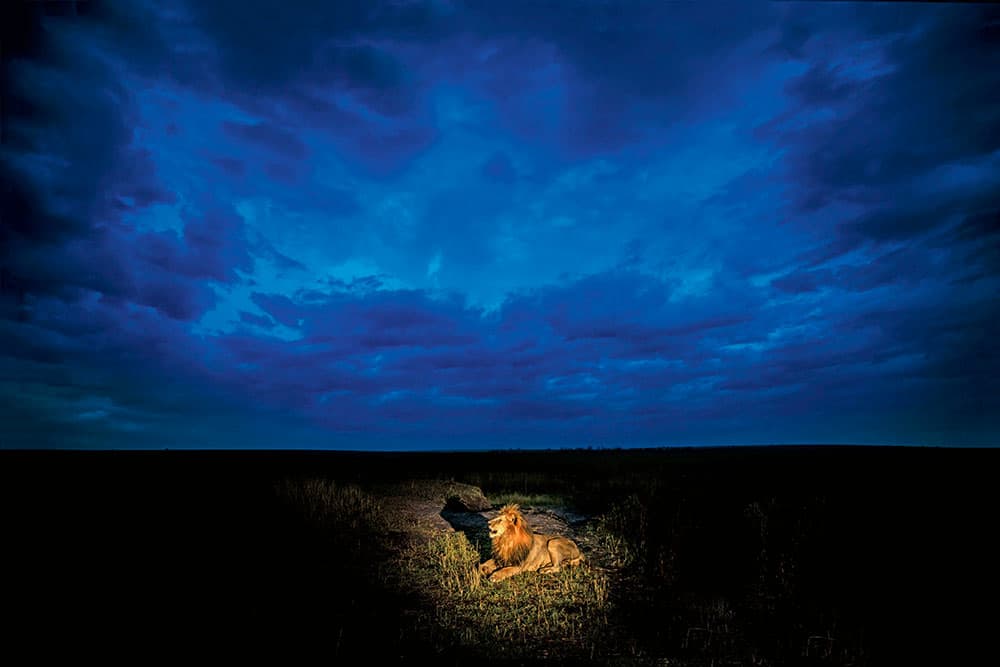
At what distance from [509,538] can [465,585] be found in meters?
1.47

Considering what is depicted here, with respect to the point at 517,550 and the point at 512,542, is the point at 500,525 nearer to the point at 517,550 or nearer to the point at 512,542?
the point at 512,542

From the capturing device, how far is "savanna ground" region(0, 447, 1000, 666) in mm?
7672

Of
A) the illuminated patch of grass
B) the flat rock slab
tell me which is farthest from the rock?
the illuminated patch of grass

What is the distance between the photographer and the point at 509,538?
1134 centimetres

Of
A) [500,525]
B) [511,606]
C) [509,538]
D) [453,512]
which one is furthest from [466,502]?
[511,606]

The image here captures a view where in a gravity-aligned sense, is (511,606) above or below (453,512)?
below

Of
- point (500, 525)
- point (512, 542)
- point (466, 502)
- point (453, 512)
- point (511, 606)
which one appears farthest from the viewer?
point (466, 502)

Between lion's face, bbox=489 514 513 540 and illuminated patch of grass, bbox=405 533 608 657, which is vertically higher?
lion's face, bbox=489 514 513 540

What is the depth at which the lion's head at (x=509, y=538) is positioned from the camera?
11.2 meters

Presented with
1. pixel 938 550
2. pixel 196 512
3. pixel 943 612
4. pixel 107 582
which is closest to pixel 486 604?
pixel 107 582

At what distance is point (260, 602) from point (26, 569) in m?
5.44

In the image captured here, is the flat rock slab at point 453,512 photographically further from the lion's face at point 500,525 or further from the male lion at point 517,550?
the lion's face at point 500,525

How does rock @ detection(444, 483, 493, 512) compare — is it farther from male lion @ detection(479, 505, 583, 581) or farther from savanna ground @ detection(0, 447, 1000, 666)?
male lion @ detection(479, 505, 583, 581)

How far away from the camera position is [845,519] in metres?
16.8
